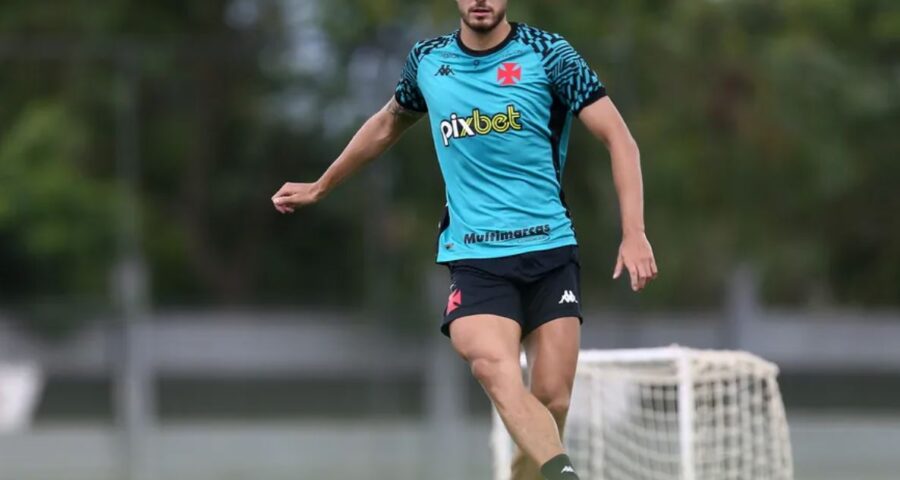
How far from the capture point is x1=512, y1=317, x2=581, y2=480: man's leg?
4.90 m

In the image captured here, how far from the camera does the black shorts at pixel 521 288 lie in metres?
4.87

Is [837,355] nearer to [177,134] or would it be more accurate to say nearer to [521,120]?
[177,134]

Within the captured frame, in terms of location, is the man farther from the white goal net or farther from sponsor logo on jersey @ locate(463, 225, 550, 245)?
the white goal net

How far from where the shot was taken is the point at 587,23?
16.1 metres

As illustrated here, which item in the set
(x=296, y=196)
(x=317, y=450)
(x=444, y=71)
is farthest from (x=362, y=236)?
(x=444, y=71)

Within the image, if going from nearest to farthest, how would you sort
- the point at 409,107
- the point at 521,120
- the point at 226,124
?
the point at 521,120 < the point at 409,107 < the point at 226,124

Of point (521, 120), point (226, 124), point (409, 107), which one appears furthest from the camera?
point (226, 124)

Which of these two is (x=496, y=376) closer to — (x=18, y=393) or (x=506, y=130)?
(x=506, y=130)

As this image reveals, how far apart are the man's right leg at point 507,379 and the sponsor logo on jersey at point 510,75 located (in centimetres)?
69

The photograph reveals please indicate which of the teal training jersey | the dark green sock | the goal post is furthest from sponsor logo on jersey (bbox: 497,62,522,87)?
the goal post

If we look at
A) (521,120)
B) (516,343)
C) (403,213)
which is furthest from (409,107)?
(403,213)

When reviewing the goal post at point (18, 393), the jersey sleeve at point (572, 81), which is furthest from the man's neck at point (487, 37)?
the goal post at point (18, 393)

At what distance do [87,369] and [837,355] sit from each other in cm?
687

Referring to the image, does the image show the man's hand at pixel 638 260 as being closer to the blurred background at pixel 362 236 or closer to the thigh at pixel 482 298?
the thigh at pixel 482 298
